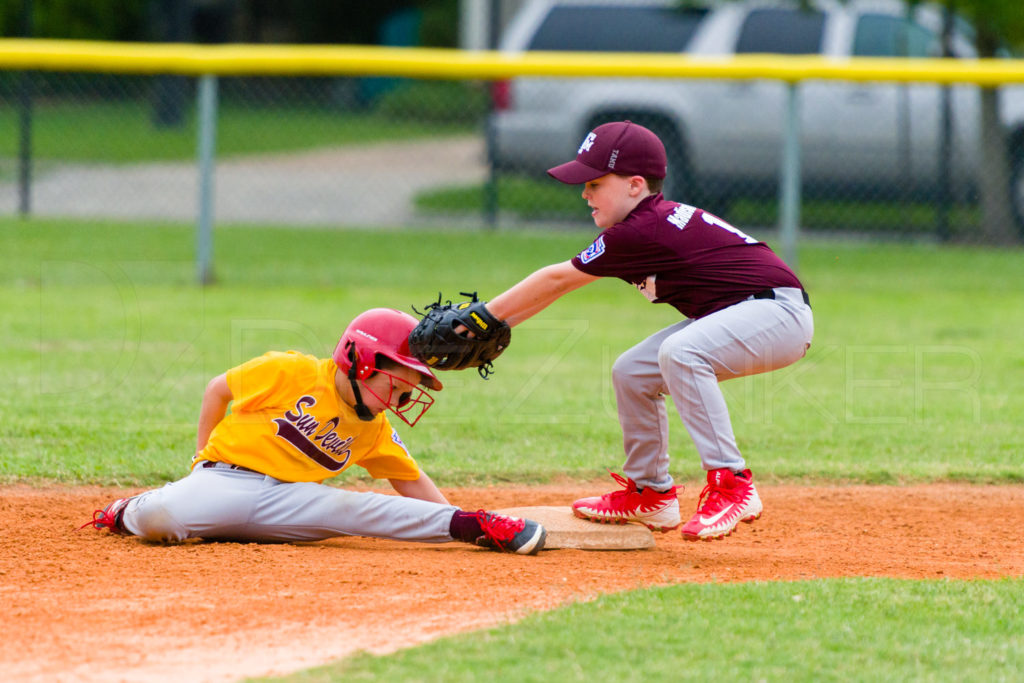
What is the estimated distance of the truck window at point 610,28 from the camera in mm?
13617

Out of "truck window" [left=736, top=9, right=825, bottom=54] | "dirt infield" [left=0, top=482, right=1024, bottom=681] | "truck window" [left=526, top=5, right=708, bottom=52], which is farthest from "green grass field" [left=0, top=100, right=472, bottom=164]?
"dirt infield" [left=0, top=482, right=1024, bottom=681]

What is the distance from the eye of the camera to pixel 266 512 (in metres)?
4.25

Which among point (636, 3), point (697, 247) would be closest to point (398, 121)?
point (636, 3)

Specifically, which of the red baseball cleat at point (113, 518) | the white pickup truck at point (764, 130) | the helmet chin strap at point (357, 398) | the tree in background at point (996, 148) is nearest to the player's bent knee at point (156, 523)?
the red baseball cleat at point (113, 518)

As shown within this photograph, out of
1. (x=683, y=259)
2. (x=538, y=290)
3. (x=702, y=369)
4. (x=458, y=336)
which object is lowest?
(x=702, y=369)

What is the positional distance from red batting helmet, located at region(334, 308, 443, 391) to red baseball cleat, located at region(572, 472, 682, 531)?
781 mm

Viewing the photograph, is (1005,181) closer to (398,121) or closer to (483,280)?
(483,280)

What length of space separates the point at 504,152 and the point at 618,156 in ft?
24.4

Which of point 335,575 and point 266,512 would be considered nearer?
point 335,575

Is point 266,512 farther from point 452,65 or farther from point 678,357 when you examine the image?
point 452,65

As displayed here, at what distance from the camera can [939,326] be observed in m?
9.40

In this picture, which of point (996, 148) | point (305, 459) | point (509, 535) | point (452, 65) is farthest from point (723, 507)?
point (996, 148)

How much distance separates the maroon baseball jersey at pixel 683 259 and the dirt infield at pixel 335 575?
2.93 feet

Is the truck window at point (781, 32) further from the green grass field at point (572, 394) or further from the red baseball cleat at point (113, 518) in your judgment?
the red baseball cleat at point (113, 518)
